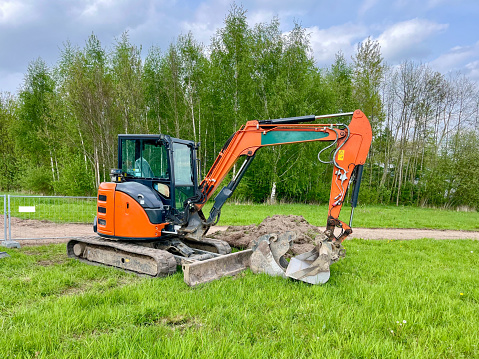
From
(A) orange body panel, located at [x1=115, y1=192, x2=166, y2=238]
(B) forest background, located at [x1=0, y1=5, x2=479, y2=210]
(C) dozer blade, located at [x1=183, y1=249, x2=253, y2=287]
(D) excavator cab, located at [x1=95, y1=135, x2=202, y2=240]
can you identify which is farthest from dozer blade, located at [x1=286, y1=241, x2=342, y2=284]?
(B) forest background, located at [x1=0, y1=5, x2=479, y2=210]

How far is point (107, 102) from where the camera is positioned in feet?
62.6

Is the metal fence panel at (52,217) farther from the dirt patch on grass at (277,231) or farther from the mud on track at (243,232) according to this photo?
the dirt patch on grass at (277,231)

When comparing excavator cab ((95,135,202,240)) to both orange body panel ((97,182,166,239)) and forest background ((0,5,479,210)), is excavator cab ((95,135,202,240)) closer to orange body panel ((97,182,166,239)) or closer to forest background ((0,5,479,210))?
orange body panel ((97,182,166,239))

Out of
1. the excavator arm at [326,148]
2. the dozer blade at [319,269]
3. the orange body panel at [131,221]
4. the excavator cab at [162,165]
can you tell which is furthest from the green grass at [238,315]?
the excavator cab at [162,165]

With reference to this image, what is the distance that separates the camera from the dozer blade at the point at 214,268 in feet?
15.6

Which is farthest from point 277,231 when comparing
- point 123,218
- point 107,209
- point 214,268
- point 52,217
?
point 52,217

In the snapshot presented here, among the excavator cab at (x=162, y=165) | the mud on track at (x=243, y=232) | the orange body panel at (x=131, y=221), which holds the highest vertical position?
the excavator cab at (x=162, y=165)

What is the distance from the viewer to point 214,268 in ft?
17.1

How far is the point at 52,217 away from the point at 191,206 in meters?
6.57

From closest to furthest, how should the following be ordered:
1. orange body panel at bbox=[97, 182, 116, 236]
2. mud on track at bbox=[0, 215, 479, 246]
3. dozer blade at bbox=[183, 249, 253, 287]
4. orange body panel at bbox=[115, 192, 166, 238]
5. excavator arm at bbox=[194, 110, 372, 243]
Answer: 1. dozer blade at bbox=[183, 249, 253, 287]
2. excavator arm at bbox=[194, 110, 372, 243]
3. orange body panel at bbox=[115, 192, 166, 238]
4. orange body panel at bbox=[97, 182, 116, 236]
5. mud on track at bbox=[0, 215, 479, 246]

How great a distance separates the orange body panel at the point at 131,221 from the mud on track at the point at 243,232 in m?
2.58

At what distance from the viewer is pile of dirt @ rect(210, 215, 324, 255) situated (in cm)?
740

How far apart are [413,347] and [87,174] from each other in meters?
18.7

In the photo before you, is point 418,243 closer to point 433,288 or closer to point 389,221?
point 433,288
